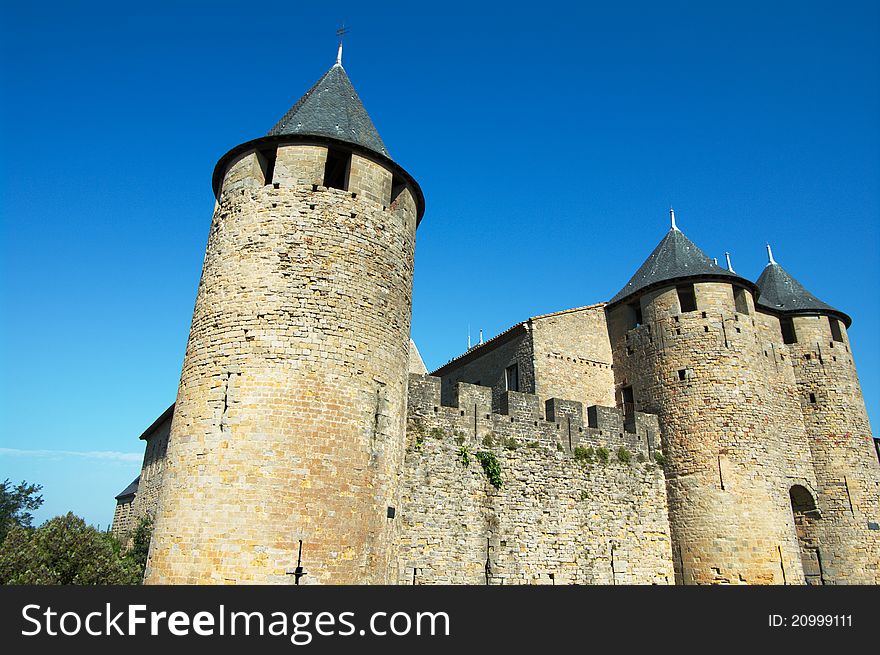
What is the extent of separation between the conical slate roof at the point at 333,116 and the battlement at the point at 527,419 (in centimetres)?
548

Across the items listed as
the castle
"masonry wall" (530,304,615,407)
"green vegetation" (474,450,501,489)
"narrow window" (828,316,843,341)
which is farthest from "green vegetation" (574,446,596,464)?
"narrow window" (828,316,843,341)

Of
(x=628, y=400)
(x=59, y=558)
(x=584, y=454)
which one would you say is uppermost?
(x=628, y=400)

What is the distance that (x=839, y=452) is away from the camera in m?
18.4

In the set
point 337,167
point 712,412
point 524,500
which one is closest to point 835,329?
point 712,412

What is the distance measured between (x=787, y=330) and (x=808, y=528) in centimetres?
658

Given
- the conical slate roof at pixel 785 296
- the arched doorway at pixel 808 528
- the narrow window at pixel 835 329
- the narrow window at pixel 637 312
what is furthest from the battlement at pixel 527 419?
the narrow window at pixel 835 329

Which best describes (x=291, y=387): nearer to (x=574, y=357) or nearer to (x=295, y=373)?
(x=295, y=373)

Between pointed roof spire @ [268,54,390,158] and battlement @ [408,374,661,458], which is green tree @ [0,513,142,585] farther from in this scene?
pointed roof spire @ [268,54,390,158]

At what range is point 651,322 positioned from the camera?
18203 mm

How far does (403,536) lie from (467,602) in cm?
385

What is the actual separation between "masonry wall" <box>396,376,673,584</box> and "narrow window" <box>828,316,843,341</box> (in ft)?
29.9

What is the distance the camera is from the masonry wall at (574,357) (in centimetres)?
1798

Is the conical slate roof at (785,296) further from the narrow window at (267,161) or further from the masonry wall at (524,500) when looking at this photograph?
the narrow window at (267,161)

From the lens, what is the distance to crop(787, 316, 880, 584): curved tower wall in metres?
17.4
